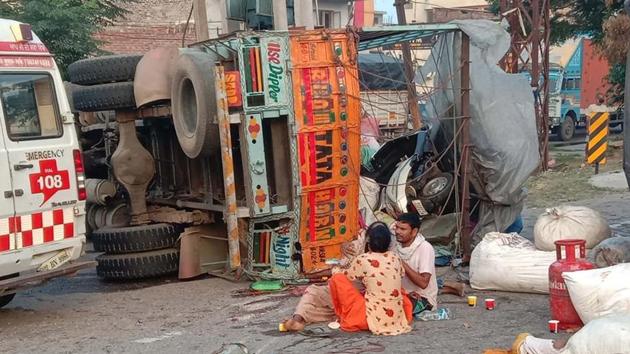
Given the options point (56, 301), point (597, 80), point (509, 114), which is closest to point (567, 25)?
point (597, 80)

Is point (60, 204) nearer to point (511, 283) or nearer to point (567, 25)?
point (511, 283)

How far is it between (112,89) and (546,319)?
4.86 meters

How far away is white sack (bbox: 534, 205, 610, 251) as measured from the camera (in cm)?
701

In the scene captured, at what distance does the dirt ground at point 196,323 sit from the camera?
5664 millimetres

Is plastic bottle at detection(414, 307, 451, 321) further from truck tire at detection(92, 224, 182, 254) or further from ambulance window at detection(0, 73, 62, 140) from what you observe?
ambulance window at detection(0, 73, 62, 140)

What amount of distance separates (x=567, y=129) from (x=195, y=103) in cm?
2190

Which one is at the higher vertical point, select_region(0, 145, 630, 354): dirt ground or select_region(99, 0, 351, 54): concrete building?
select_region(99, 0, 351, 54): concrete building

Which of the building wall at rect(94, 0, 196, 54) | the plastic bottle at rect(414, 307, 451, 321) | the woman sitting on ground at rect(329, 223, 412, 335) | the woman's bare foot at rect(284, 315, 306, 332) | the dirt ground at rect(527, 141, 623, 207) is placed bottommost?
the dirt ground at rect(527, 141, 623, 207)

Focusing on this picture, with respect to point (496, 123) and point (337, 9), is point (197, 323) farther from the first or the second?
point (337, 9)

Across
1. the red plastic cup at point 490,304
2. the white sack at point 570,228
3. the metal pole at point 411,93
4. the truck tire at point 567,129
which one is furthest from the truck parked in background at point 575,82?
the red plastic cup at point 490,304

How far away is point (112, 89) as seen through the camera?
27.2 ft

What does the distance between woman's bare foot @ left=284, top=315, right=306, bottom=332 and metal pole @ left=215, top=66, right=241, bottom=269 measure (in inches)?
62.9

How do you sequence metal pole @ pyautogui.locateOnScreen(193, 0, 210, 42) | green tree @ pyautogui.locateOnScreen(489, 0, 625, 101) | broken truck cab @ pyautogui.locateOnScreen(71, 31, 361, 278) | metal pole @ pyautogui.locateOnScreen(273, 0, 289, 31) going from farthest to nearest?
green tree @ pyautogui.locateOnScreen(489, 0, 625, 101) < metal pole @ pyautogui.locateOnScreen(193, 0, 210, 42) < metal pole @ pyautogui.locateOnScreen(273, 0, 289, 31) < broken truck cab @ pyautogui.locateOnScreen(71, 31, 361, 278)

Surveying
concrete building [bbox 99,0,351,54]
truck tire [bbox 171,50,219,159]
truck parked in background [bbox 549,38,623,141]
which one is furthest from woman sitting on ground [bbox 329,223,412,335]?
truck parked in background [bbox 549,38,623,141]
